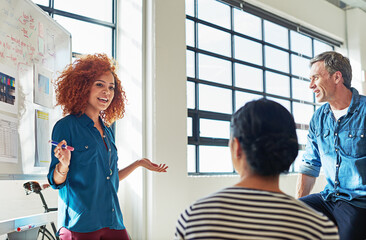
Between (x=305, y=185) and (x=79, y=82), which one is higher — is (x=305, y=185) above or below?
below

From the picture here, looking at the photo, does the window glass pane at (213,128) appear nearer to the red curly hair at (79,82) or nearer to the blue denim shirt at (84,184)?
the red curly hair at (79,82)

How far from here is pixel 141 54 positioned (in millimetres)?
3877

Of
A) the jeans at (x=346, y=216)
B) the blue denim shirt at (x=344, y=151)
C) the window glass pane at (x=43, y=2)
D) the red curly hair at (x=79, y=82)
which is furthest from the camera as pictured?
the window glass pane at (x=43, y=2)

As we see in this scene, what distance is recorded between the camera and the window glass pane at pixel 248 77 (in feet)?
16.9

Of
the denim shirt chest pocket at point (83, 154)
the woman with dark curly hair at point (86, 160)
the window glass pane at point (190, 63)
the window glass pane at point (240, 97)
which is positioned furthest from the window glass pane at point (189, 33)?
the denim shirt chest pocket at point (83, 154)

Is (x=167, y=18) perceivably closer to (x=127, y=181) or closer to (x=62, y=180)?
(x=127, y=181)

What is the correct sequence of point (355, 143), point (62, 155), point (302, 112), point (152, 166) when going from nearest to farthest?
point (62, 155), point (152, 166), point (355, 143), point (302, 112)

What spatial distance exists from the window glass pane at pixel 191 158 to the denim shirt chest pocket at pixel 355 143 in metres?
2.20

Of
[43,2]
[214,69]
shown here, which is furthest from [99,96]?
[214,69]

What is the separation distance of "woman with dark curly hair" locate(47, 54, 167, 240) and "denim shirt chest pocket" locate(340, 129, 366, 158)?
113 centimetres

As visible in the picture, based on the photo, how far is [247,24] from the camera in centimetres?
534

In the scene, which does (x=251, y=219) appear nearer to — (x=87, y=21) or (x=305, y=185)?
(x=305, y=185)

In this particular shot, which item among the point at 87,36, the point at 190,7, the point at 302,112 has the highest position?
the point at 190,7

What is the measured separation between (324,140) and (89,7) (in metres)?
2.63
